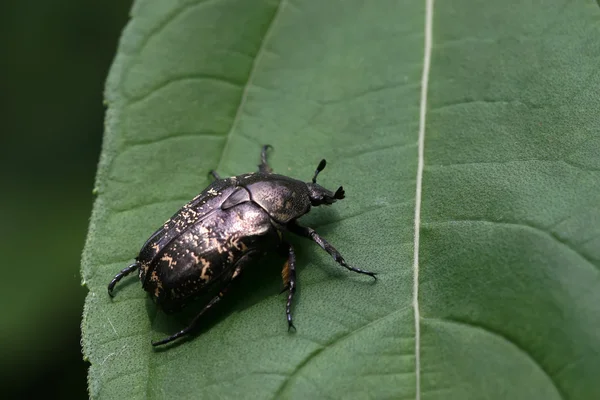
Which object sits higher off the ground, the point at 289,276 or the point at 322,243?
the point at 322,243

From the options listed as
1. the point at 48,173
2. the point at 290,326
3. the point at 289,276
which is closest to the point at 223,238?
the point at 289,276

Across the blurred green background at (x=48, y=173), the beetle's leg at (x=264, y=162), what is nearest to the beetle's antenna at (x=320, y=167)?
the beetle's leg at (x=264, y=162)

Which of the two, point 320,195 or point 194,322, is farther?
point 320,195

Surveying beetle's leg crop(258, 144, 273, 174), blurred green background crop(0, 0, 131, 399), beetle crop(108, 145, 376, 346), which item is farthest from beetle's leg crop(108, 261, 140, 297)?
blurred green background crop(0, 0, 131, 399)

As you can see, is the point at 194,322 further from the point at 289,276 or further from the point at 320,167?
the point at 320,167

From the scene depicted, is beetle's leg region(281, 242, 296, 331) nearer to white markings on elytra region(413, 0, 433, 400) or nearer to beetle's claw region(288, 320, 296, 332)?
beetle's claw region(288, 320, 296, 332)

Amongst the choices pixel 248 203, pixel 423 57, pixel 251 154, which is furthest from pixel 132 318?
pixel 423 57

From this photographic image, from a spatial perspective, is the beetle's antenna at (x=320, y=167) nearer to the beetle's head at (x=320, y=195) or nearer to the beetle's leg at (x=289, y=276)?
the beetle's head at (x=320, y=195)

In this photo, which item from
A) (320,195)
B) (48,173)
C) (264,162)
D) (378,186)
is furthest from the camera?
(48,173)
